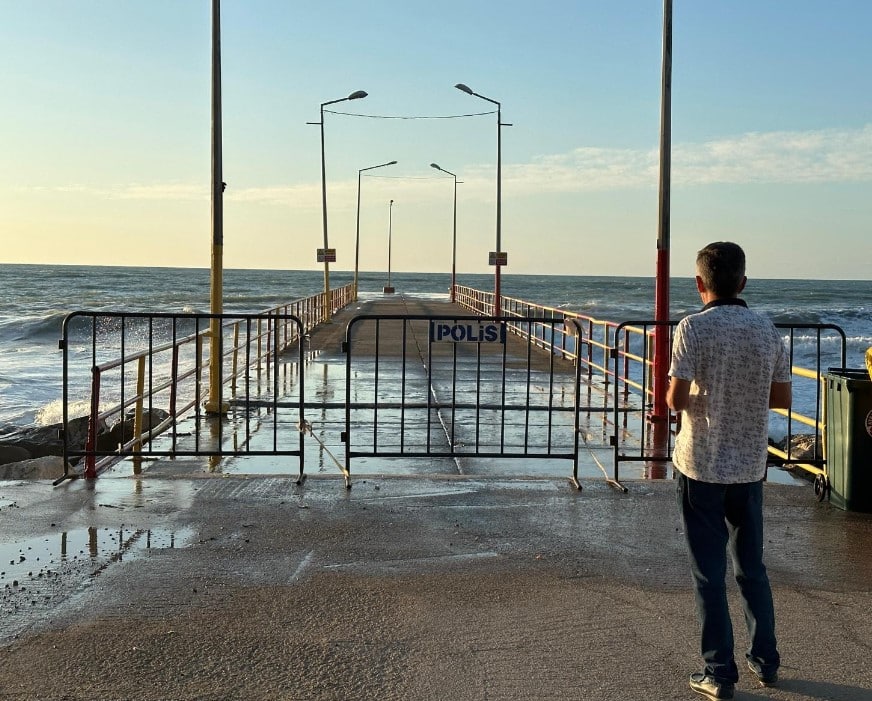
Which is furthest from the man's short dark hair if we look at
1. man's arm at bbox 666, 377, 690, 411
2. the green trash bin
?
the green trash bin

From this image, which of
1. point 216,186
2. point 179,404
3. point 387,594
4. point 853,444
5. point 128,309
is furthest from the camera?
point 128,309

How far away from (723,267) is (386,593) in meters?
2.51

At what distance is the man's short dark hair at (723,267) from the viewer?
167 inches

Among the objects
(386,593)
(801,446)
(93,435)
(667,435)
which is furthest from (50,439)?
(801,446)

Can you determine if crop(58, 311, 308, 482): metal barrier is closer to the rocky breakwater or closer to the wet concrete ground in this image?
the rocky breakwater

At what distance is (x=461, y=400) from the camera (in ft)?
49.2

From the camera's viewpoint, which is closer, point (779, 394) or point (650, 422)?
point (779, 394)

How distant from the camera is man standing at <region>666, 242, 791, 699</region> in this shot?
4.23 metres

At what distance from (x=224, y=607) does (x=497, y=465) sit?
196 inches

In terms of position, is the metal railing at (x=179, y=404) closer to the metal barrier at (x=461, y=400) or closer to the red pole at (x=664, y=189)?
the metal barrier at (x=461, y=400)

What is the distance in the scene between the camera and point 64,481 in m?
8.13

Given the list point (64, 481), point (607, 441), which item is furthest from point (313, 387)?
point (64, 481)

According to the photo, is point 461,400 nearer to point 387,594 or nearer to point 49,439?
point 49,439

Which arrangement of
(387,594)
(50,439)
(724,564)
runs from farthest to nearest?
(50,439)
(387,594)
(724,564)
